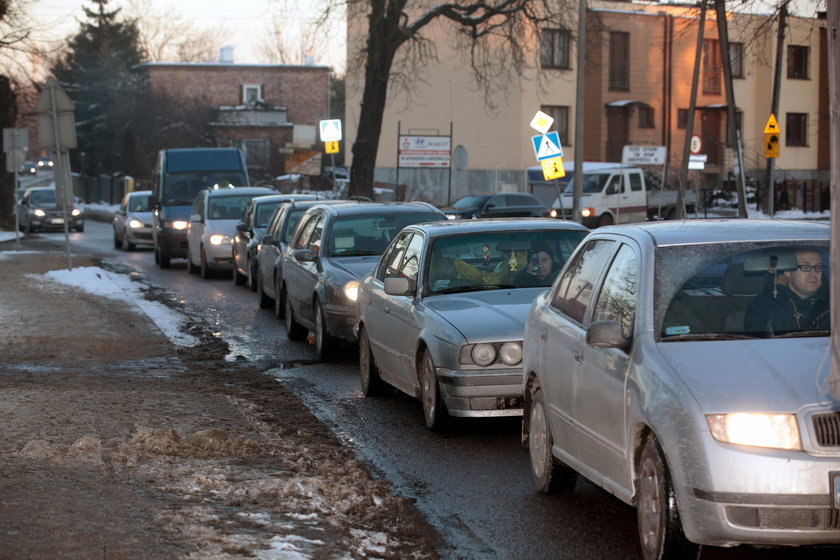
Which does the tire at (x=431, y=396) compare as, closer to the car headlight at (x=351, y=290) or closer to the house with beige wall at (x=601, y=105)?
the car headlight at (x=351, y=290)

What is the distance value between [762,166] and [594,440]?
60643 mm

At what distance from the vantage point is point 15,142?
37375 mm

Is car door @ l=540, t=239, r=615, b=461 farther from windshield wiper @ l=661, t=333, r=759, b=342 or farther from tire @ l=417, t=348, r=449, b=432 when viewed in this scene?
tire @ l=417, t=348, r=449, b=432

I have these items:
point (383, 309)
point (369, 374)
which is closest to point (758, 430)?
point (383, 309)

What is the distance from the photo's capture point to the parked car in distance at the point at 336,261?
1330 cm

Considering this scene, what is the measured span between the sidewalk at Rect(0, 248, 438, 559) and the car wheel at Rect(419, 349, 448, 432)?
0.76 m

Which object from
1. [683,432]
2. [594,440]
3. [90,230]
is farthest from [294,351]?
[90,230]

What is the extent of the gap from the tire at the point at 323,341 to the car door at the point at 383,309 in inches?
78.2

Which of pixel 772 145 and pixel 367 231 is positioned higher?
pixel 772 145

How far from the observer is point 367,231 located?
1462cm

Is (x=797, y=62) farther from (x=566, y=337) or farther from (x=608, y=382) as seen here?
(x=608, y=382)

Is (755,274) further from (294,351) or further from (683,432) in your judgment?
(294,351)

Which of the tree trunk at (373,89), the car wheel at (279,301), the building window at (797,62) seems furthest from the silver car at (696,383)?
the building window at (797,62)

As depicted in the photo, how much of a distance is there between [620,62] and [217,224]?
38.6 metres
